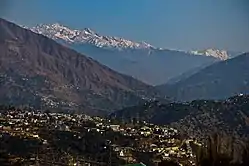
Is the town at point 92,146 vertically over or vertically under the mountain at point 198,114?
under

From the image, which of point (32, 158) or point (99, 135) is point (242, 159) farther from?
point (99, 135)

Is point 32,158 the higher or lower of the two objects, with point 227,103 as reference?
lower

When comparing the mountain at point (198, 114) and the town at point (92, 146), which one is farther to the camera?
the mountain at point (198, 114)

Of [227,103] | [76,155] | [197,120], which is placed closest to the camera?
[76,155]

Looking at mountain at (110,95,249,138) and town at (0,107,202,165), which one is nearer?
town at (0,107,202,165)

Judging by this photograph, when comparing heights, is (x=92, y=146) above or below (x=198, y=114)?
below

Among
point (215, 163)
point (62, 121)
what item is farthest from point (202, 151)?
point (62, 121)

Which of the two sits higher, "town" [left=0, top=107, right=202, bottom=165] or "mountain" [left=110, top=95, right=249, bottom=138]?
"mountain" [left=110, top=95, right=249, bottom=138]

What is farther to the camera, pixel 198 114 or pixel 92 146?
pixel 198 114
